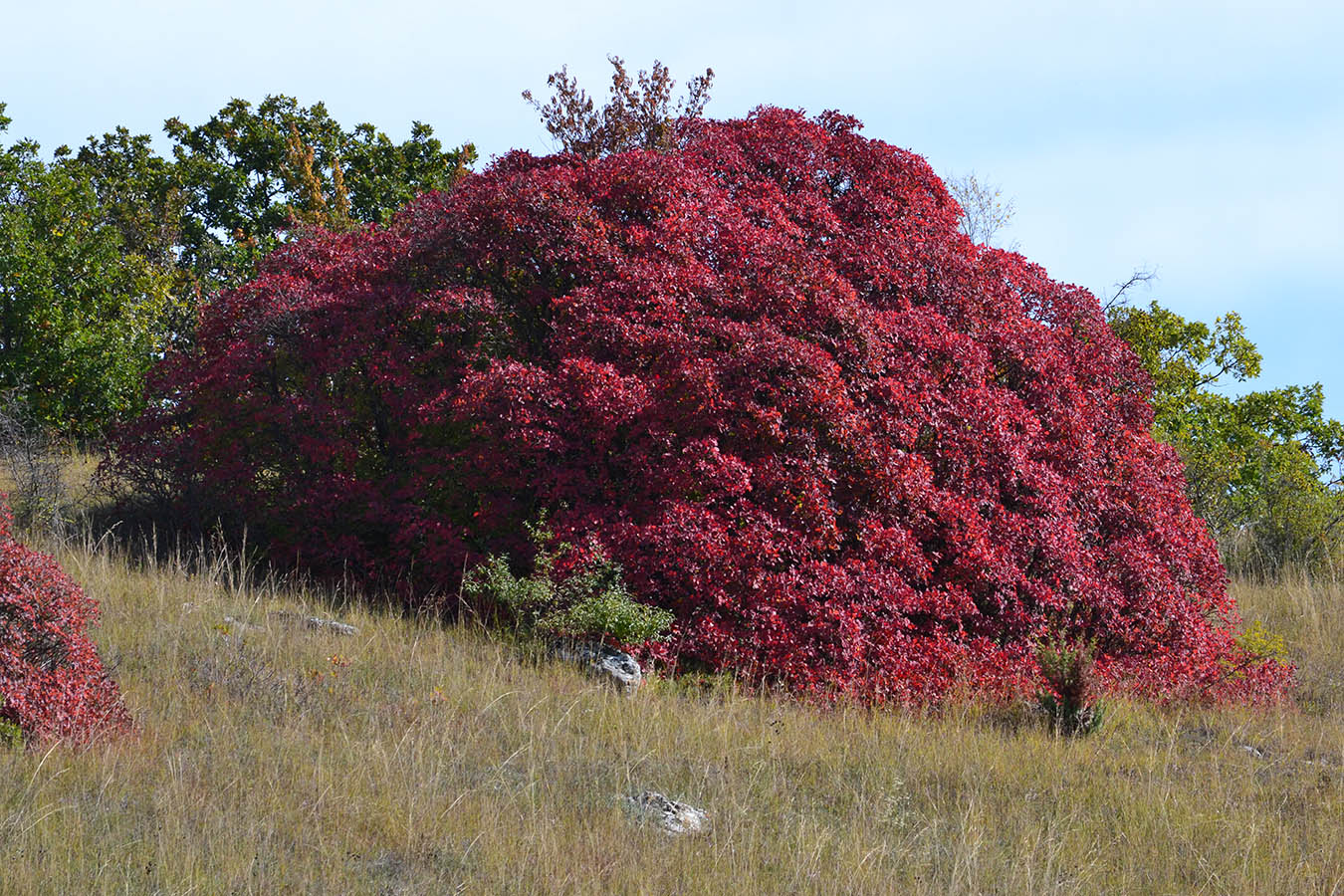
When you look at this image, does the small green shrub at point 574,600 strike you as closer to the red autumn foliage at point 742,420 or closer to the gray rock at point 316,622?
the red autumn foliage at point 742,420

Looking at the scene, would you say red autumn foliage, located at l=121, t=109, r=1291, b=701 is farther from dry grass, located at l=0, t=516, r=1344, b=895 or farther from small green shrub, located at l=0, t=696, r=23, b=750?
small green shrub, located at l=0, t=696, r=23, b=750

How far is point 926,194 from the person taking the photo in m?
13.1

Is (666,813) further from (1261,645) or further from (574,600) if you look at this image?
(1261,645)

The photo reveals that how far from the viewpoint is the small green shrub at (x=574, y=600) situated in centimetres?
953

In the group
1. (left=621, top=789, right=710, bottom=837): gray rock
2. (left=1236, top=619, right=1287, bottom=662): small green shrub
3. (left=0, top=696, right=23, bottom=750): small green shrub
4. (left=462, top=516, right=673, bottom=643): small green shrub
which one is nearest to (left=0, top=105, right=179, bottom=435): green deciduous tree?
(left=462, top=516, right=673, bottom=643): small green shrub

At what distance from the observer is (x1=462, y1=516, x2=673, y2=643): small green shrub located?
31.3 feet

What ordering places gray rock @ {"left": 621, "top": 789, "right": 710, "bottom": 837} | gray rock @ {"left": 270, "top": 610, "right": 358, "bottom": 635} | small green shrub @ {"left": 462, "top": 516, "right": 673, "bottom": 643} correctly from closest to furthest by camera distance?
1. gray rock @ {"left": 621, "top": 789, "right": 710, "bottom": 837}
2. small green shrub @ {"left": 462, "top": 516, "right": 673, "bottom": 643}
3. gray rock @ {"left": 270, "top": 610, "right": 358, "bottom": 635}

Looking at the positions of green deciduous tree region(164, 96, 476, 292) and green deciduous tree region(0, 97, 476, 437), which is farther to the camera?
green deciduous tree region(164, 96, 476, 292)

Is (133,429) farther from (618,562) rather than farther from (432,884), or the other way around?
(432,884)

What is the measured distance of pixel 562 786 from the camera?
6.93 metres

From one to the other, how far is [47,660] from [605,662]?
150 inches

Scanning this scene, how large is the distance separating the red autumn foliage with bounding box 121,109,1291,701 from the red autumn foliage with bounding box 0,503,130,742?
381 cm

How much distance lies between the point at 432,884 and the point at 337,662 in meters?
3.58

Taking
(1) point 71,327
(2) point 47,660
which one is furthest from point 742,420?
(1) point 71,327
